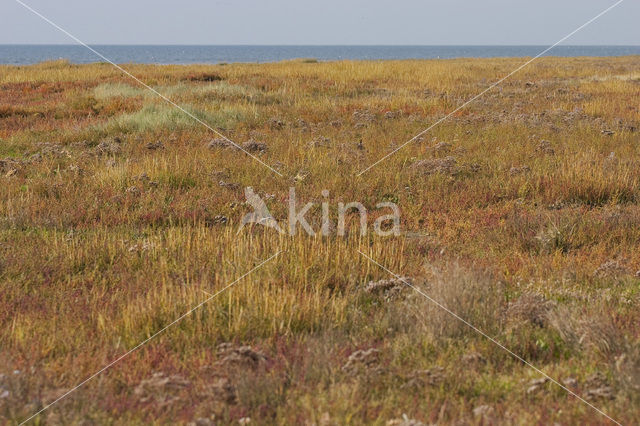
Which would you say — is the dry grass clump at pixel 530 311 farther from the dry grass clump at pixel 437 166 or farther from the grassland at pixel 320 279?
the dry grass clump at pixel 437 166

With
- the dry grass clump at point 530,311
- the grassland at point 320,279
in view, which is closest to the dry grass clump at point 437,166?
the grassland at point 320,279

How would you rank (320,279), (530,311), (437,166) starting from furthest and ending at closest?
(437,166), (320,279), (530,311)

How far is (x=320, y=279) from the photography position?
5.37m

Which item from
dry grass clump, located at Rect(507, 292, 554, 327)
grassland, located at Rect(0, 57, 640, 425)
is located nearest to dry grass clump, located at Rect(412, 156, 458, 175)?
grassland, located at Rect(0, 57, 640, 425)

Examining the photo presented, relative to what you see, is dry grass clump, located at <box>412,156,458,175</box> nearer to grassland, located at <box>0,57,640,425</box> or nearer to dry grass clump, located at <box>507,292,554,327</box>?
grassland, located at <box>0,57,640,425</box>

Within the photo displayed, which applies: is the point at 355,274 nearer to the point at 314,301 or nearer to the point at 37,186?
the point at 314,301

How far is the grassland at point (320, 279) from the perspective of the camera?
3.55 m

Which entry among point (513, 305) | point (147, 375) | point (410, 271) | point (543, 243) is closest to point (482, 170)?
point (543, 243)

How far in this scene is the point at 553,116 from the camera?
47.9ft

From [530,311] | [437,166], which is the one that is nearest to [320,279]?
[530,311]

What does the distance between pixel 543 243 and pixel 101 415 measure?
487cm

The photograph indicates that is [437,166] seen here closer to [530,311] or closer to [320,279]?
[320,279]

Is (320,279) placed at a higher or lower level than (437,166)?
lower

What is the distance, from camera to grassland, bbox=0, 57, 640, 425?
3551 millimetres
